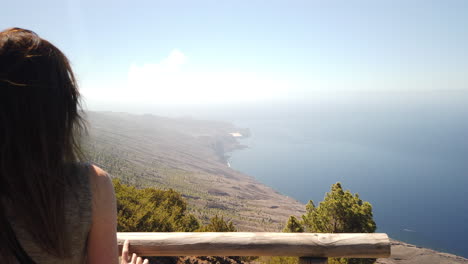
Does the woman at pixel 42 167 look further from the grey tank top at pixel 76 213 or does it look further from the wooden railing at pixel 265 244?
the wooden railing at pixel 265 244

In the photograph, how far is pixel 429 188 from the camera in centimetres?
14025

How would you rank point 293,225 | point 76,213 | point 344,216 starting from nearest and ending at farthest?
1. point 76,213
2. point 344,216
3. point 293,225

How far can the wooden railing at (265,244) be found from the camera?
273 centimetres

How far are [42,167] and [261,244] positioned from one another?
2.24 metres

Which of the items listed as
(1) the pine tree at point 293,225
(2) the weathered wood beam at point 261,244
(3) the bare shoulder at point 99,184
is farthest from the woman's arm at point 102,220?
(1) the pine tree at point 293,225

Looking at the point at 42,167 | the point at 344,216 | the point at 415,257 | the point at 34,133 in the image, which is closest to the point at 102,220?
the point at 42,167

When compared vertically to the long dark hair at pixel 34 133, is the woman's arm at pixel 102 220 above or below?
below

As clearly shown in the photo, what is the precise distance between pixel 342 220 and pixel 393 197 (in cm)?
14465

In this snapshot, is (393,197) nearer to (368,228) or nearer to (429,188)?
(429,188)

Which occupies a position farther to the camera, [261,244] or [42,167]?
[261,244]

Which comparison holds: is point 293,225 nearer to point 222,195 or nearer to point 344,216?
point 344,216

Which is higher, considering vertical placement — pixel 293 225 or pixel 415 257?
pixel 293 225

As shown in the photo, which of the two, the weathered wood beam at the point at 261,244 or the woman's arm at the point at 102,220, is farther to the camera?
the weathered wood beam at the point at 261,244

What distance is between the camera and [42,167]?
3.52 ft
